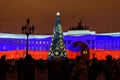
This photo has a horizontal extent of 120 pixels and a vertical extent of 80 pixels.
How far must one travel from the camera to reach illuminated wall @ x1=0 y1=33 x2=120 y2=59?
335ft

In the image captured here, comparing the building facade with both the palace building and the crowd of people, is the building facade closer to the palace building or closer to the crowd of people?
the palace building

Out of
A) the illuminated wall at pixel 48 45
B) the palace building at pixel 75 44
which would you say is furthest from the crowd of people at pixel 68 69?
the illuminated wall at pixel 48 45

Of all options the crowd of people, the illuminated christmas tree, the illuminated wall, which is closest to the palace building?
the illuminated wall

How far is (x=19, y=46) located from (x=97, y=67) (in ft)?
315

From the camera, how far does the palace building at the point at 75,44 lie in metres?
102

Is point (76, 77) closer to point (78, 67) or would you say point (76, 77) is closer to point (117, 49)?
point (78, 67)

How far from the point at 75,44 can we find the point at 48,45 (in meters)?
9.20

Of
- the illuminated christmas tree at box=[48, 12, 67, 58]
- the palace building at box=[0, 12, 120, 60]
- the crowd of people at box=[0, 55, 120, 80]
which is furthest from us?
the palace building at box=[0, 12, 120, 60]

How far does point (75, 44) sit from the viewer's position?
4114 inches

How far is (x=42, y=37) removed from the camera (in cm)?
11612

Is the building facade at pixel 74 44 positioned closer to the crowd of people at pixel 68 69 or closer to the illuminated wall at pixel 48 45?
the illuminated wall at pixel 48 45

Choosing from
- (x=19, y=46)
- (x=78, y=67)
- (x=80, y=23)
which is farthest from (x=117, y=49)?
(x=78, y=67)

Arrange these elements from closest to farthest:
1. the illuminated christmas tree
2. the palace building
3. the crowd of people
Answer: the crowd of people < the illuminated christmas tree < the palace building

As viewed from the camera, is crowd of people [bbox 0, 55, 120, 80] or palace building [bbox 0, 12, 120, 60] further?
palace building [bbox 0, 12, 120, 60]
